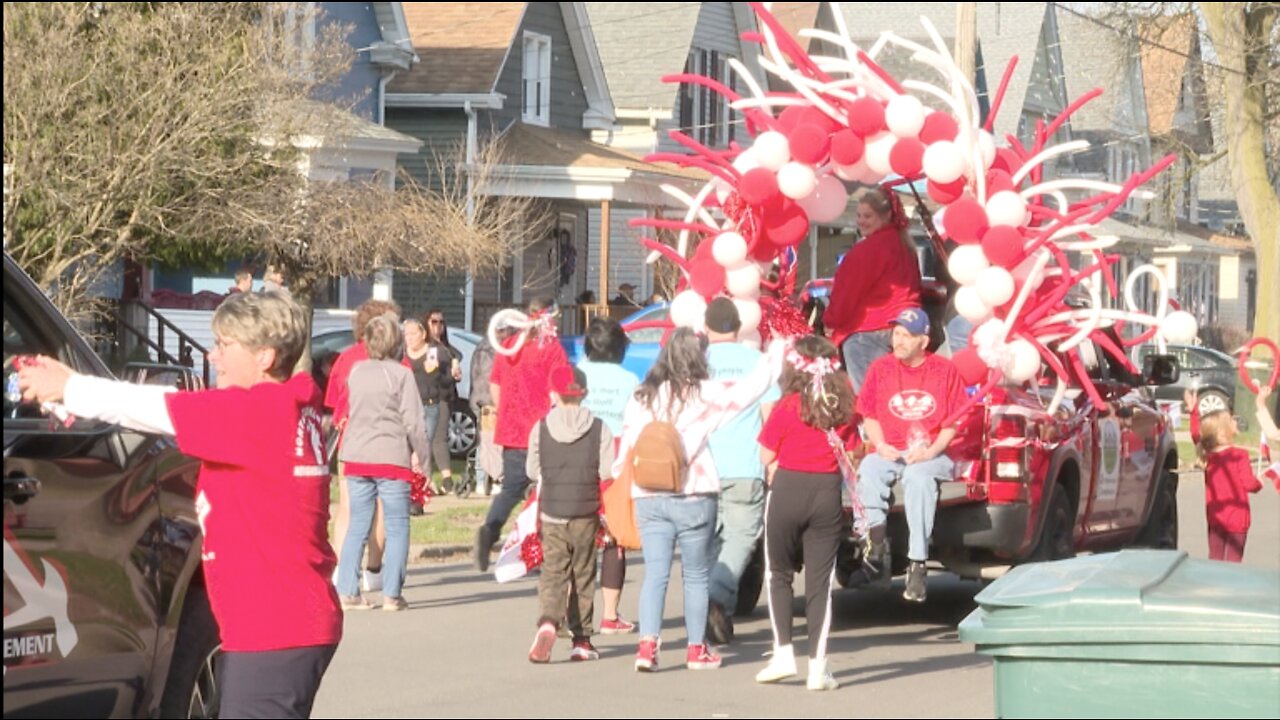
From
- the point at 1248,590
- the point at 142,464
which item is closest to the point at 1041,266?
the point at 142,464

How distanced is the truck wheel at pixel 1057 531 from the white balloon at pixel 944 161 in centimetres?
244

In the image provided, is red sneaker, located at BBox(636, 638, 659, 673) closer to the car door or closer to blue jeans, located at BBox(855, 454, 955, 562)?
blue jeans, located at BBox(855, 454, 955, 562)

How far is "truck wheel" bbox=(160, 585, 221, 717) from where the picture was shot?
21.6 feet

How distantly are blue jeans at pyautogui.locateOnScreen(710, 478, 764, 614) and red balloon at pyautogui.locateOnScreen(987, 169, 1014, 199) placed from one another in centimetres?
204

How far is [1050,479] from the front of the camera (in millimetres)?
12039

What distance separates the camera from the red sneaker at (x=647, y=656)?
10195 millimetres

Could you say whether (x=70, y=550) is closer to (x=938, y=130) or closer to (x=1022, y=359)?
(x=938, y=130)

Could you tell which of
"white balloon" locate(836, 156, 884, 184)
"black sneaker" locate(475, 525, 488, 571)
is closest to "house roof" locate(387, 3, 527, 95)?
"black sneaker" locate(475, 525, 488, 571)

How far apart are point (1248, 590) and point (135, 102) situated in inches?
650

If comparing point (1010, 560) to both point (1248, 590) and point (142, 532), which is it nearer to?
point (142, 532)

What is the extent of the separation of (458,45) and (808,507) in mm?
26629

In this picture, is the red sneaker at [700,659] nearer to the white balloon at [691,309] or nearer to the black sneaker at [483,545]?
the white balloon at [691,309]

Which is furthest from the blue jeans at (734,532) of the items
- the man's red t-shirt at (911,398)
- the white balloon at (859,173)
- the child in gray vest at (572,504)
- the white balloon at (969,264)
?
the white balloon at (859,173)

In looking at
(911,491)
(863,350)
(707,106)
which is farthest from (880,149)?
(707,106)
